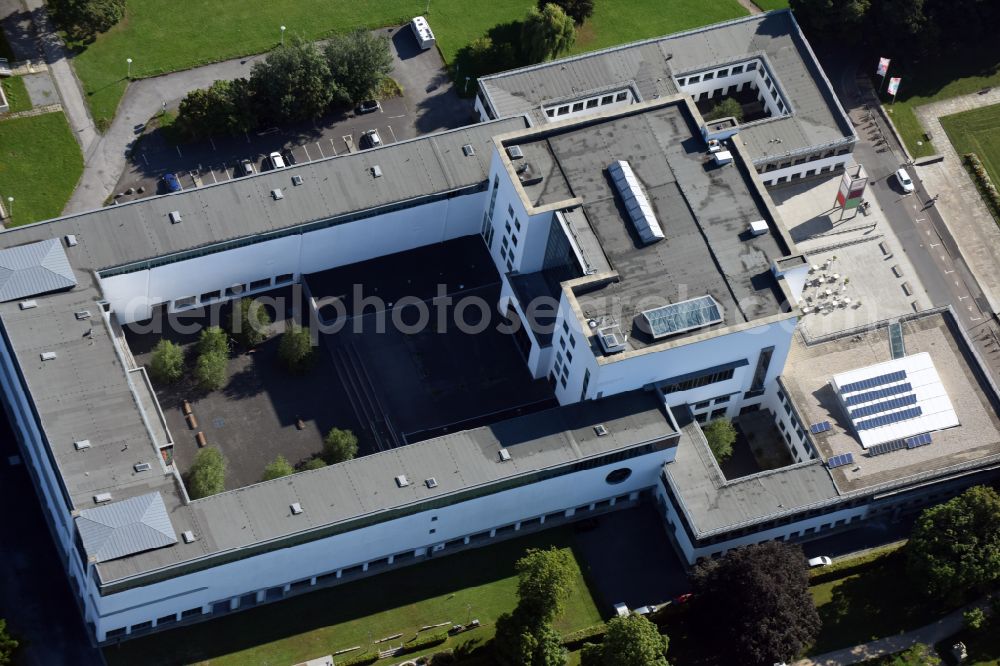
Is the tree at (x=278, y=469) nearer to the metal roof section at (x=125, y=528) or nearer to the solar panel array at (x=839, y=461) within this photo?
the metal roof section at (x=125, y=528)

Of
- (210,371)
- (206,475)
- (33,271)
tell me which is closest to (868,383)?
(210,371)

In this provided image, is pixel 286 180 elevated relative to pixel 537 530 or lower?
elevated

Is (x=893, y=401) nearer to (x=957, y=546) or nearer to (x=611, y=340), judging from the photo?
(x=957, y=546)

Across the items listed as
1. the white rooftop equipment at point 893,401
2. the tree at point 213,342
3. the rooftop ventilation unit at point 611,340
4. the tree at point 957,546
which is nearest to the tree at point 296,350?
the tree at point 213,342

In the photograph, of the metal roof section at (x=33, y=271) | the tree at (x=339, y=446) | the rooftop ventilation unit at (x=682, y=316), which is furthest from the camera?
the tree at (x=339, y=446)

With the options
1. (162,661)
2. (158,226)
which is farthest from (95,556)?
(158,226)

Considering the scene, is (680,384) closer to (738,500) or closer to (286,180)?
(738,500)
